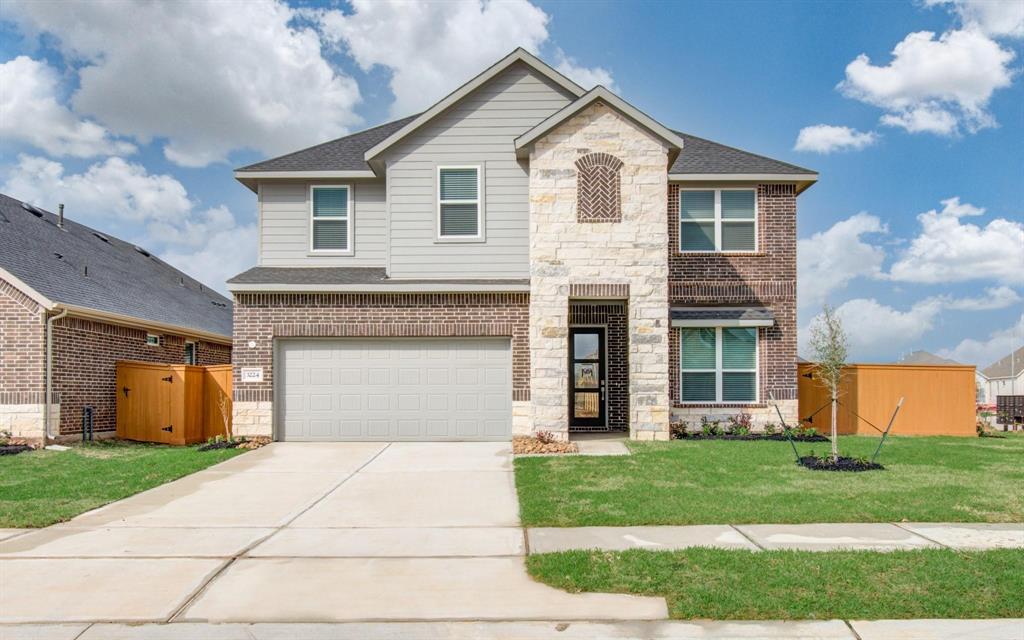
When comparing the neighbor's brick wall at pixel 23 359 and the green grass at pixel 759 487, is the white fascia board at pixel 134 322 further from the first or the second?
the green grass at pixel 759 487

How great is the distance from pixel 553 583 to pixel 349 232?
13.0 m

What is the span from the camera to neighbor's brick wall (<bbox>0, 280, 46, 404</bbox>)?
1598cm

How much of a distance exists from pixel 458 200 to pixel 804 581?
12295 mm

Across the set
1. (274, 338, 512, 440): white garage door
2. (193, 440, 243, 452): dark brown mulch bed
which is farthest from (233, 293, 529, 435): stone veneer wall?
(193, 440, 243, 452): dark brown mulch bed

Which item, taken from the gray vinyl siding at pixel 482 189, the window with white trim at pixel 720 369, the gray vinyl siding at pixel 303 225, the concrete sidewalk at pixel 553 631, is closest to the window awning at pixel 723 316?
the window with white trim at pixel 720 369

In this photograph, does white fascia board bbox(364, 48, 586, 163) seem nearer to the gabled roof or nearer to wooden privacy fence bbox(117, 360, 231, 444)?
the gabled roof

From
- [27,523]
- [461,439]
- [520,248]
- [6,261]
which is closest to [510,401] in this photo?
[461,439]

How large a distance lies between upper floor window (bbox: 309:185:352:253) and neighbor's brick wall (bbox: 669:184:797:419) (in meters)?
7.78

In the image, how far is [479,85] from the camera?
16.8 meters

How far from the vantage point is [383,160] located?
16.8 meters

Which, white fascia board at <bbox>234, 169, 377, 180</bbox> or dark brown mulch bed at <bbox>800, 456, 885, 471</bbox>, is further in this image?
white fascia board at <bbox>234, 169, 377, 180</bbox>

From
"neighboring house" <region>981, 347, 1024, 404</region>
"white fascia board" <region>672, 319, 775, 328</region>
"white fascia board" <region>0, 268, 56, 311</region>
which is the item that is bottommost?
"neighboring house" <region>981, 347, 1024, 404</region>

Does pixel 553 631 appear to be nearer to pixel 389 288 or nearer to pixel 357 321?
pixel 389 288

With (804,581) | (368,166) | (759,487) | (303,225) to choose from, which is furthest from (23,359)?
(804,581)
